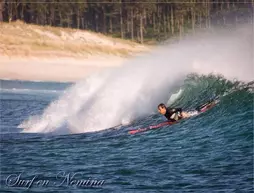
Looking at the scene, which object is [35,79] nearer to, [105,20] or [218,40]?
[218,40]

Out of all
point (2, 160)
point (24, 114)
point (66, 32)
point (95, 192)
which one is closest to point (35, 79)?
point (66, 32)

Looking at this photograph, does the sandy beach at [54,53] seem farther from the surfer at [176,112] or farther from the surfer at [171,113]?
the surfer at [171,113]

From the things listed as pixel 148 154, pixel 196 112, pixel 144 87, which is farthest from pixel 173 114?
pixel 144 87

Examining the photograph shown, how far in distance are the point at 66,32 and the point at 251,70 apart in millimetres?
40631

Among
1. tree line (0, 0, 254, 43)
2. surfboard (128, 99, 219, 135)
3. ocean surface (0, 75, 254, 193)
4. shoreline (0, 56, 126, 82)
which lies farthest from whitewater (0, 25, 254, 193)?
tree line (0, 0, 254, 43)

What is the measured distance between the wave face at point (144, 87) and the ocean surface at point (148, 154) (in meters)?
0.21

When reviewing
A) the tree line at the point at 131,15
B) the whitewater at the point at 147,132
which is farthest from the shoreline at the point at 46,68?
the tree line at the point at 131,15

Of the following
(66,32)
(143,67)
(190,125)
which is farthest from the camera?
(66,32)

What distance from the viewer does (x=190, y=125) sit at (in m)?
14.7

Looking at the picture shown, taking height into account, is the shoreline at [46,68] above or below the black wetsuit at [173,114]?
below

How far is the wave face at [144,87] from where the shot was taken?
18625mm

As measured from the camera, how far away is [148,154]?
12.3m

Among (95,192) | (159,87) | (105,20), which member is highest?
(95,192)

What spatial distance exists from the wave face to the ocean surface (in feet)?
0.69
